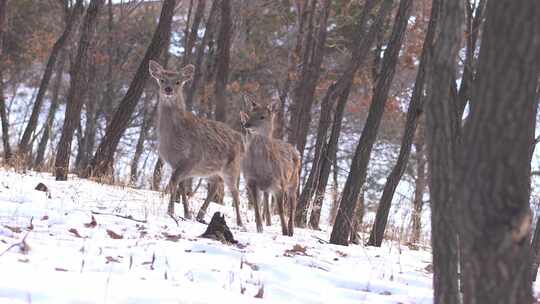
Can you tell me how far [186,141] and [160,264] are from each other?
5.08 metres

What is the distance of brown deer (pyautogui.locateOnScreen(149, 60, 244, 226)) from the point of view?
10.1m

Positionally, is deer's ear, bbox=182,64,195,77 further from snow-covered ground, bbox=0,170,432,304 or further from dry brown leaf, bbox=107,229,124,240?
dry brown leaf, bbox=107,229,124,240

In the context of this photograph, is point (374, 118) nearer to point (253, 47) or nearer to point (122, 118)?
point (122, 118)

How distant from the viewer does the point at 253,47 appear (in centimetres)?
2738

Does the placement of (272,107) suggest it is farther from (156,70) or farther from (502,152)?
(502,152)

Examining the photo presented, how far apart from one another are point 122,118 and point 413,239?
506cm

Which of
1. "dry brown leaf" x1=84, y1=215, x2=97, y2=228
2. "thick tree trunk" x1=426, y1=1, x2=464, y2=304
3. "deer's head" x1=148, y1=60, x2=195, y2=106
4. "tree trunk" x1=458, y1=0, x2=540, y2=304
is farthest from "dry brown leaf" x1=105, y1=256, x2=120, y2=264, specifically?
"deer's head" x1=148, y1=60, x2=195, y2=106

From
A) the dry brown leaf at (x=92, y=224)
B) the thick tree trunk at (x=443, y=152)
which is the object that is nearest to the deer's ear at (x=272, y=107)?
the dry brown leaf at (x=92, y=224)

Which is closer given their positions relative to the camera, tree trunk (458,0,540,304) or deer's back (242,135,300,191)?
tree trunk (458,0,540,304)

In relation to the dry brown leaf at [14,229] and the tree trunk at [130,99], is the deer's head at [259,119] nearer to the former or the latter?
the tree trunk at [130,99]

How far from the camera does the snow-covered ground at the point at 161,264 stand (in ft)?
13.8

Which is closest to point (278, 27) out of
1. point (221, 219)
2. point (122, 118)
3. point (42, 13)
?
point (42, 13)

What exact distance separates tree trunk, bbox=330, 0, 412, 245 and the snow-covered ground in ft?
1.59

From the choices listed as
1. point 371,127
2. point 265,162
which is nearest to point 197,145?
point 265,162
